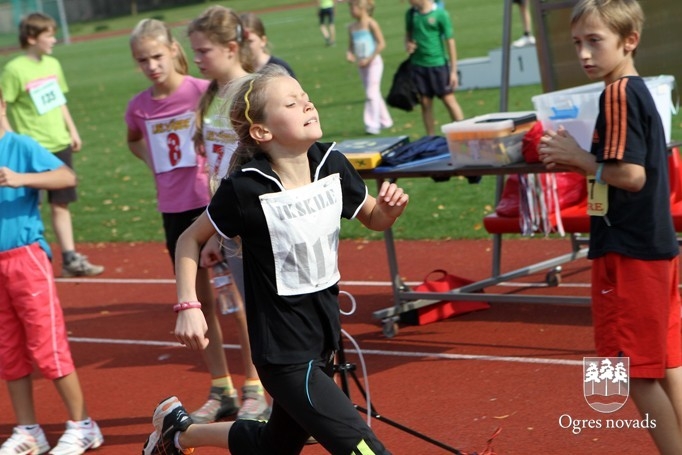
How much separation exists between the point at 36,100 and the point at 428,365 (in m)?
5.54

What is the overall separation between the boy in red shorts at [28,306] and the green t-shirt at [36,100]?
15.9 ft

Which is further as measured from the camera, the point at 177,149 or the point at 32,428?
the point at 177,149

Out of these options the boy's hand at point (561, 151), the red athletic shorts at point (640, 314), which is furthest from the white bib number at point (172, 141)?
the red athletic shorts at point (640, 314)

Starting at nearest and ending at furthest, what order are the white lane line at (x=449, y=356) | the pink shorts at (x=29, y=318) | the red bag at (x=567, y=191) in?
the pink shorts at (x=29, y=318) → the white lane line at (x=449, y=356) → the red bag at (x=567, y=191)

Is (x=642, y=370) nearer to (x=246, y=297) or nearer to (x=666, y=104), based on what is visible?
(x=246, y=297)

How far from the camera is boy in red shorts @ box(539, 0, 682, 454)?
405cm

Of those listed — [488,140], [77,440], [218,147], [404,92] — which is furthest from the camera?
[404,92]

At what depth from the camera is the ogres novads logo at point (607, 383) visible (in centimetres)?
423

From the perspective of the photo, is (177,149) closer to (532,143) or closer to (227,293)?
(227,293)

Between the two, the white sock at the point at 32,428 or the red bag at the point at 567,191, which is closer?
the white sock at the point at 32,428

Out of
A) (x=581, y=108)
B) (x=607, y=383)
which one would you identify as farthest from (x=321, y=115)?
(x=607, y=383)

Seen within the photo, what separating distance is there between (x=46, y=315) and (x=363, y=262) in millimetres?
4342

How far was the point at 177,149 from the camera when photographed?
237 inches

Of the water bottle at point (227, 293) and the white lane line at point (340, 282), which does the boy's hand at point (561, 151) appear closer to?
the water bottle at point (227, 293)
